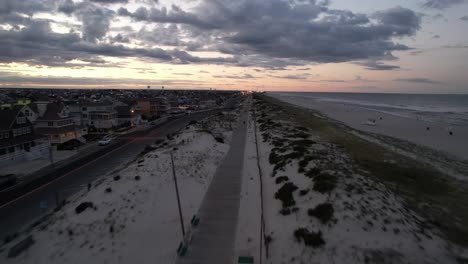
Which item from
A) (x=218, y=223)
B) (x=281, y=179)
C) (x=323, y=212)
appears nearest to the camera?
(x=323, y=212)

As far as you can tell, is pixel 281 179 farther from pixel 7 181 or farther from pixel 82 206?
pixel 7 181

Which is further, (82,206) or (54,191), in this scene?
(54,191)

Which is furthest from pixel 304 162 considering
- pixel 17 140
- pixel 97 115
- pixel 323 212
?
pixel 97 115

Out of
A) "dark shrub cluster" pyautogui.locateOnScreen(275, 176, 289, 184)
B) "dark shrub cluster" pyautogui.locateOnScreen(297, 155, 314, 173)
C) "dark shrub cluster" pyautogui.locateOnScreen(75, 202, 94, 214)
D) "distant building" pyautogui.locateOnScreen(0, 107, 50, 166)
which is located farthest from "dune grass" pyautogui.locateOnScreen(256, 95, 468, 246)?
"distant building" pyautogui.locateOnScreen(0, 107, 50, 166)

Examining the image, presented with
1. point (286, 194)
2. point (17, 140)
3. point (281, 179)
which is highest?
point (17, 140)

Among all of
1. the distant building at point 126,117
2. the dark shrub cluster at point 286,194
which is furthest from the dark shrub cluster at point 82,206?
the distant building at point 126,117

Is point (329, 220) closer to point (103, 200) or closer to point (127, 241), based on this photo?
point (127, 241)

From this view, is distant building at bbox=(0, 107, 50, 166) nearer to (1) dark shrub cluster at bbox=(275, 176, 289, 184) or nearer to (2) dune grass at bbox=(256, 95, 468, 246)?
(1) dark shrub cluster at bbox=(275, 176, 289, 184)
